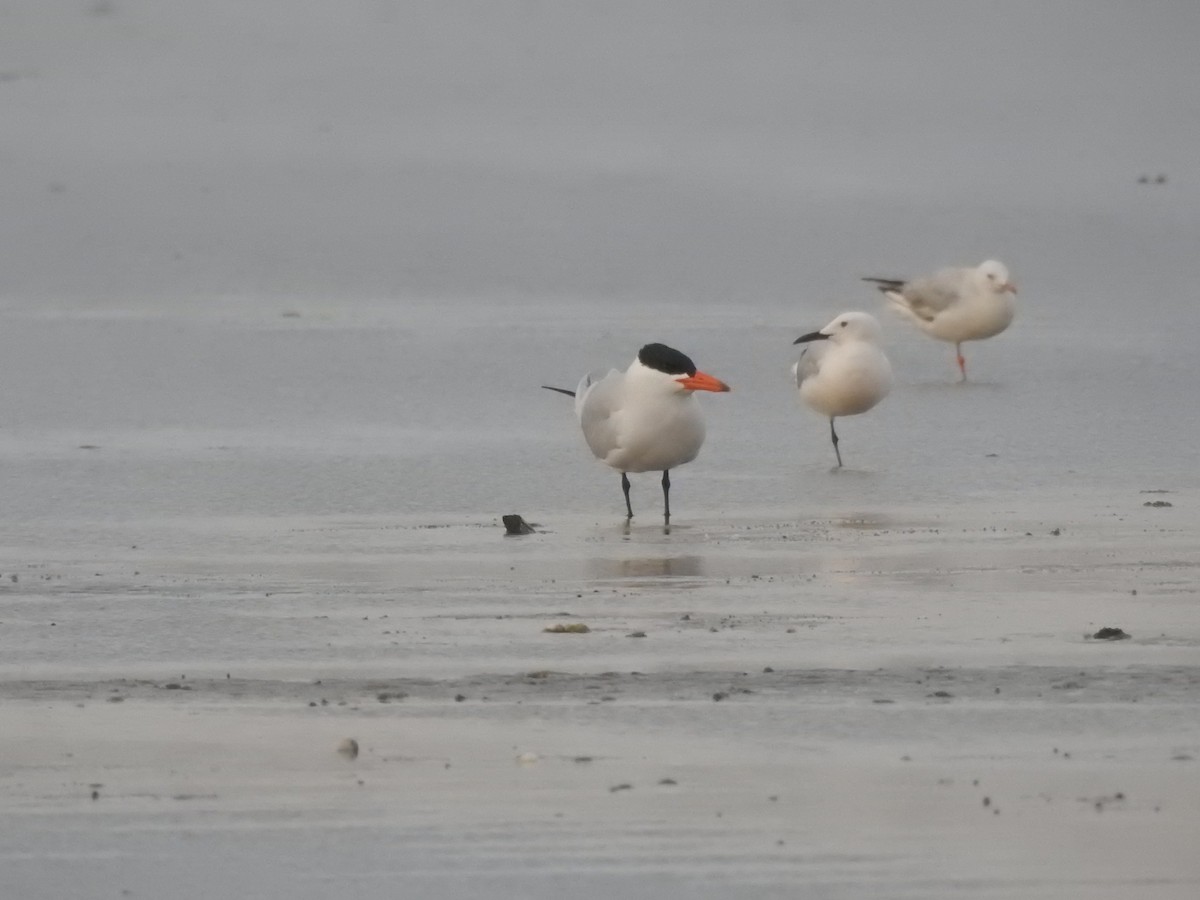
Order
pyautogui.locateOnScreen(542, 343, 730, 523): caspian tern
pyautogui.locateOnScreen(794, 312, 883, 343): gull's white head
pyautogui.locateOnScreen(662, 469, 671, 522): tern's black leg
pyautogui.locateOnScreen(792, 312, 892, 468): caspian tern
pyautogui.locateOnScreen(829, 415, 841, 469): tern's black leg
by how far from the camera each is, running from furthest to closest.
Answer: pyautogui.locateOnScreen(794, 312, 883, 343): gull's white head < pyautogui.locateOnScreen(792, 312, 892, 468): caspian tern < pyautogui.locateOnScreen(829, 415, 841, 469): tern's black leg < pyautogui.locateOnScreen(542, 343, 730, 523): caspian tern < pyautogui.locateOnScreen(662, 469, 671, 522): tern's black leg

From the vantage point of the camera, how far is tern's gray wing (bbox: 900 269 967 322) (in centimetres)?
1431

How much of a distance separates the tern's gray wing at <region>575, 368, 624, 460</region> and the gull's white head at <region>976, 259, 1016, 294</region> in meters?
4.66

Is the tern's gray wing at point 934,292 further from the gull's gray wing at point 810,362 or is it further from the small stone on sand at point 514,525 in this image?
the small stone on sand at point 514,525

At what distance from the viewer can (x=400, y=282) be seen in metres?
16.4

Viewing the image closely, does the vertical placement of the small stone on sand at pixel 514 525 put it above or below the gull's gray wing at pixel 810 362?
below

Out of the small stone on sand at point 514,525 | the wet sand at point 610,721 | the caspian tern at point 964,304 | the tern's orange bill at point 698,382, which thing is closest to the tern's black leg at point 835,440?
the tern's orange bill at point 698,382

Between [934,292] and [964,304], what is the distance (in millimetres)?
402

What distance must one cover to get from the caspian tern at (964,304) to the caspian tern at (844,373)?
7.33ft

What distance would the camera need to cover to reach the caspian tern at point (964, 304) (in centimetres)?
1419

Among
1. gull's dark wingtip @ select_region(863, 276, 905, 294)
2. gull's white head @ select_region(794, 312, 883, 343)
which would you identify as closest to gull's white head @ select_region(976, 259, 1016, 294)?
gull's dark wingtip @ select_region(863, 276, 905, 294)

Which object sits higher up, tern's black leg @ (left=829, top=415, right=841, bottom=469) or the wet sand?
tern's black leg @ (left=829, top=415, right=841, bottom=469)

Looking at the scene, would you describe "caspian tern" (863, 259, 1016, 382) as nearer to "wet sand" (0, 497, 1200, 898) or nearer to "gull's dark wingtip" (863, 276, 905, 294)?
"gull's dark wingtip" (863, 276, 905, 294)

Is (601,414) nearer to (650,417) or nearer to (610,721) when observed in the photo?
(650,417)

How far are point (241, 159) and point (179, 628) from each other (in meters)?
13.1
